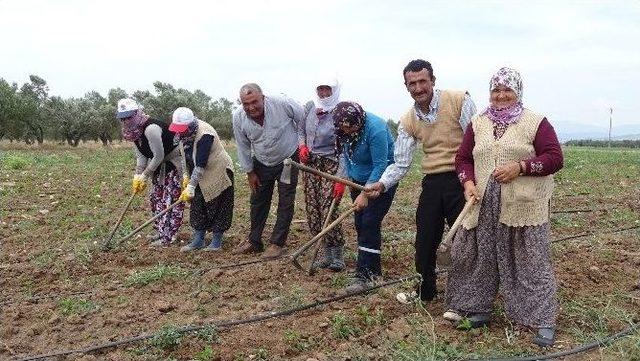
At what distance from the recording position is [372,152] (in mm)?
4211

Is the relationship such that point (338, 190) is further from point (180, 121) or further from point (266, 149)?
point (180, 121)

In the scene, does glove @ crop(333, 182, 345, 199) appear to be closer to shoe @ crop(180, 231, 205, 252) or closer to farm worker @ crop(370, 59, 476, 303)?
farm worker @ crop(370, 59, 476, 303)

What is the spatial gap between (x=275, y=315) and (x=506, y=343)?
1.41 metres

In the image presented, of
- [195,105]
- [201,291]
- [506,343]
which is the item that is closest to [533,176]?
[506,343]

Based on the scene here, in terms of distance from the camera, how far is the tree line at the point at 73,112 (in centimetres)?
3262

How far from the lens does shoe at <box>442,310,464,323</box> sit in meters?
3.60

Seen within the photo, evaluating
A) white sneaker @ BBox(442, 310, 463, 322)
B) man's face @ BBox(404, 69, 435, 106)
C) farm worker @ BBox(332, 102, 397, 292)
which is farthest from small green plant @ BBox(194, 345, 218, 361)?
man's face @ BBox(404, 69, 435, 106)

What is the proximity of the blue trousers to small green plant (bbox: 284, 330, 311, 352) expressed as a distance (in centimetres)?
94

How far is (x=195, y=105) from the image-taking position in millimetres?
40281

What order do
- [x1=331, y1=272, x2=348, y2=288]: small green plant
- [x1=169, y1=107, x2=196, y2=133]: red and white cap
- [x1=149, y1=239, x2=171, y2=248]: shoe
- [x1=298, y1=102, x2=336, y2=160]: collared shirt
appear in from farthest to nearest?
[x1=149, y1=239, x2=171, y2=248]: shoe → [x1=169, y1=107, x2=196, y2=133]: red and white cap → [x1=298, y1=102, x2=336, y2=160]: collared shirt → [x1=331, y1=272, x2=348, y2=288]: small green plant

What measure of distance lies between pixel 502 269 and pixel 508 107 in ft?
3.02

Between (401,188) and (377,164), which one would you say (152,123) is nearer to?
(377,164)

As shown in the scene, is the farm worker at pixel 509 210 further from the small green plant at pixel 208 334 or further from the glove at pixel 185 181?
the glove at pixel 185 181

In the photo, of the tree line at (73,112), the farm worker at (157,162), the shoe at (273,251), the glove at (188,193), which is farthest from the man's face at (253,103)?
the tree line at (73,112)
